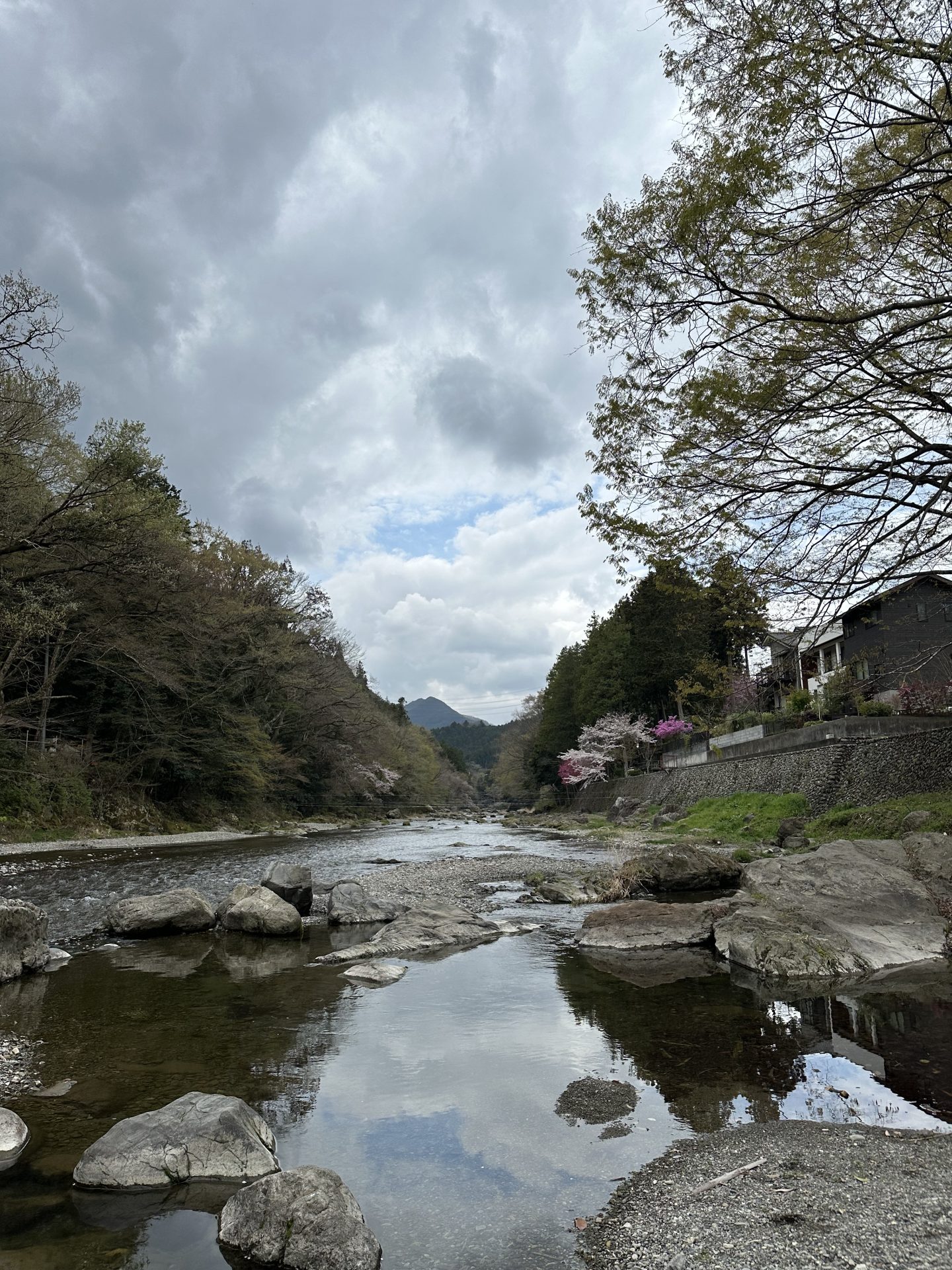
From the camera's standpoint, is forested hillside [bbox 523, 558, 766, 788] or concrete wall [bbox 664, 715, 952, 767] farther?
concrete wall [bbox 664, 715, 952, 767]

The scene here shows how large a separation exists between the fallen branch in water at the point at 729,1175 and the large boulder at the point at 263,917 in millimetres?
8587

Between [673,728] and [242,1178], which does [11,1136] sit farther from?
[673,728]

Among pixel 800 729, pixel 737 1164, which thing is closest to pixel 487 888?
pixel 737 1164

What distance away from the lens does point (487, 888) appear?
15.9 meters

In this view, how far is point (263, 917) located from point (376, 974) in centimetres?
359

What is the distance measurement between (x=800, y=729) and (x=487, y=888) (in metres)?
15.7

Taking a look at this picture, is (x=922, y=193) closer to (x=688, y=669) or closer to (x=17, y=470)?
(x=17, y=470)

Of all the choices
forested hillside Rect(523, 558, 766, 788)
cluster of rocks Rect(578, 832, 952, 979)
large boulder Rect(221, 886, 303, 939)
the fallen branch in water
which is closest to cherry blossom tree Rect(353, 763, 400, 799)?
forested hillside Rect(523, 558, 766, 788)

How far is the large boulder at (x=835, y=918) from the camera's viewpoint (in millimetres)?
8023

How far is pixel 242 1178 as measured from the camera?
388 cm

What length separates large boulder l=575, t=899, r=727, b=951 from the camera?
31.4ft

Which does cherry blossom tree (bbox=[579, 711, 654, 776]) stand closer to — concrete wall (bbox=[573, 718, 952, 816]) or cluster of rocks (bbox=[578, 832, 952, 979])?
concrete wall (bbox=[573, 718, 952, 816])

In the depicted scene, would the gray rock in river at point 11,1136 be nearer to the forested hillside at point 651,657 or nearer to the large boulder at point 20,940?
the large boulder at point 20,940

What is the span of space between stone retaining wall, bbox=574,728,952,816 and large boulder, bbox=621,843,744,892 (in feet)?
26.2
